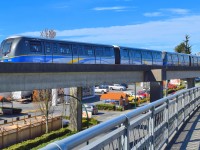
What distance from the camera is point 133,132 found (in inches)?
192

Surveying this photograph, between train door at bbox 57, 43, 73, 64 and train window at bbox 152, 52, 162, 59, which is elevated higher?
train window at bbox 152, 52, 162, 59

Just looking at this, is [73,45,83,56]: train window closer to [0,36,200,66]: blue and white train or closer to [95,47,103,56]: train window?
[0,36,200,66]: blue and white train

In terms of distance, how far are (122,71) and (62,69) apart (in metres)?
9.63

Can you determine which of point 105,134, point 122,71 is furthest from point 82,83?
point 105,134

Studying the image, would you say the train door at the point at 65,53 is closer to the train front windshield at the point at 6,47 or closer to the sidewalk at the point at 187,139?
the train front windshield at the point at 6,47

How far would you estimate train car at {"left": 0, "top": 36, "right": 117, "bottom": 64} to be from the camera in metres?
22.3

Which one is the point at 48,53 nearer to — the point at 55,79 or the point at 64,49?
the point at 64,49

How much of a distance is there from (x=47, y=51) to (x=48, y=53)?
0.17 meters

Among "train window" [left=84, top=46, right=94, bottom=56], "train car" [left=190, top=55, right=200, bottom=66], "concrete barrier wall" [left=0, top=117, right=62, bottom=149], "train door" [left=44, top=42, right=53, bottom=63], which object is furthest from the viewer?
"train car" [left=190, top=55, right=200, bottom=66]

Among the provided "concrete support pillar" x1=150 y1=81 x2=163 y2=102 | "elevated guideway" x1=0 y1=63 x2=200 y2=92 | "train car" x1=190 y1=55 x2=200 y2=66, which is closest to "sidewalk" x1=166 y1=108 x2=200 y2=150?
"elevated guideway" x1=0 y1=63 x2=200 y2=92

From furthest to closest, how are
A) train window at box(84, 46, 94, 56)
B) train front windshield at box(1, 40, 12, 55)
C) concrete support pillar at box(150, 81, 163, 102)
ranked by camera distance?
concrete support pillar at box(150, 81, 163, 102)
train window at box(84, 46, 94, 56)
train front windshield at box(1, 40, 12, 55)

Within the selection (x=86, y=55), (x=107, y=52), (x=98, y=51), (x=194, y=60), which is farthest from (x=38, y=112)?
(x=86, y=55)

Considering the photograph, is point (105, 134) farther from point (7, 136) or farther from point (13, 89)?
point (7, 136)

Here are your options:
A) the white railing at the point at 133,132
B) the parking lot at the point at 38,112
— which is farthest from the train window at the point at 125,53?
the white railing at the point at 133,132
